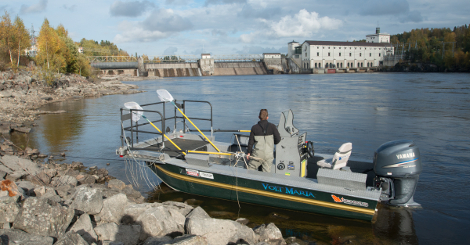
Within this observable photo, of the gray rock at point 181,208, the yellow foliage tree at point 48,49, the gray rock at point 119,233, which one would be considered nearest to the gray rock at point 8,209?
the gray rock at point 119,233

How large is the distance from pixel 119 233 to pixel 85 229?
462mm

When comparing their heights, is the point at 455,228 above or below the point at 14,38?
below

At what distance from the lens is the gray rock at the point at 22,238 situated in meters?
3.79

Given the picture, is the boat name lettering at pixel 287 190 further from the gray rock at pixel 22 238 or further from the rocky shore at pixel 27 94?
the rocky shore at pixel 27 94

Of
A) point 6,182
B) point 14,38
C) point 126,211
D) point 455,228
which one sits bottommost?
point 455,228

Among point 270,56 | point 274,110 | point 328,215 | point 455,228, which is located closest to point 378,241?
point 328,215

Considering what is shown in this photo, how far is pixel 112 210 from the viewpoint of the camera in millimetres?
5172

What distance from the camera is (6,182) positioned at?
5.09 metres

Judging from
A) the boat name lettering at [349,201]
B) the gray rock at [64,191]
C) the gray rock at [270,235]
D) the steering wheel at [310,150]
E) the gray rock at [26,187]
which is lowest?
the gray rock at [270,235]

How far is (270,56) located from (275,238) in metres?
107

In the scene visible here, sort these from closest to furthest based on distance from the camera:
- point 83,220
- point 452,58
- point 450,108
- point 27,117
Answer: point 83,220 → point 27,117 → point 450,108 → point 452,58

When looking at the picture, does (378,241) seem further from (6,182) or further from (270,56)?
(270,56)

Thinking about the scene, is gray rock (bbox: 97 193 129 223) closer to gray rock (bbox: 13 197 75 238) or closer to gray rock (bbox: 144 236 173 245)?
gray rock (bbox: 13 197 75 238)

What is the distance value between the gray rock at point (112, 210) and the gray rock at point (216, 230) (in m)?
1.28
